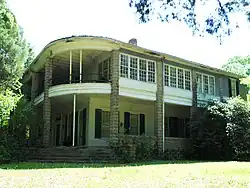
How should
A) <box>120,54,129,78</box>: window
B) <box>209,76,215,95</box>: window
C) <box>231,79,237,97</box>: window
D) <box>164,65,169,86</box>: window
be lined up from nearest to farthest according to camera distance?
<box>120,54,129,78</box>: window
<box>164,65,169,86</box>: window
<box>209,76,215,95</box>: window
<box>231,79,237,97</box>: window

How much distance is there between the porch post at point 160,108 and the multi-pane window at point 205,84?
→ 3915mm

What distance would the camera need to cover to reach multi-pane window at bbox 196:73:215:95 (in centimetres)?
2384

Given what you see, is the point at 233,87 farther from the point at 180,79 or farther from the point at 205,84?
the point at 180,79

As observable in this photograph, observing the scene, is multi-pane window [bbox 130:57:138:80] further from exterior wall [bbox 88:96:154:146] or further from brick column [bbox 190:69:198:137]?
brick column [bbox 190:69:198:137]

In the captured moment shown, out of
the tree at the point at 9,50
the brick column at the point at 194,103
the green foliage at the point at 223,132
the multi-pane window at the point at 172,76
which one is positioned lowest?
the green foliage at the point at 223,132

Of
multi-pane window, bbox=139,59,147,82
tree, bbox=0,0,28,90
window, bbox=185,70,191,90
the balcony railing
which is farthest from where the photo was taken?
window, bbox=185,70,191,90

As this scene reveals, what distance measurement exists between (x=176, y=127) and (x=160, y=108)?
464 centimetres

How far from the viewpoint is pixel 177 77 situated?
880 inches

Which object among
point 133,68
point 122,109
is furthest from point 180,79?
point 122,109

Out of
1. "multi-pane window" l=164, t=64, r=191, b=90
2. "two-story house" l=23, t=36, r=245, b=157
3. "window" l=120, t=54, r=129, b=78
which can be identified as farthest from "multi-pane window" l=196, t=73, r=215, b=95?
"window" l=120, t=54, r=129, b=78

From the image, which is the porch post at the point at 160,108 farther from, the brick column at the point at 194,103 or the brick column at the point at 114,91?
the brick column at the point at 114,91

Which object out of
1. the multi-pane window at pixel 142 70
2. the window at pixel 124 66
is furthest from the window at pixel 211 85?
the window at pixel 124 66

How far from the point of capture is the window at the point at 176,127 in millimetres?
24250

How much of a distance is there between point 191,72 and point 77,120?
338 inches
